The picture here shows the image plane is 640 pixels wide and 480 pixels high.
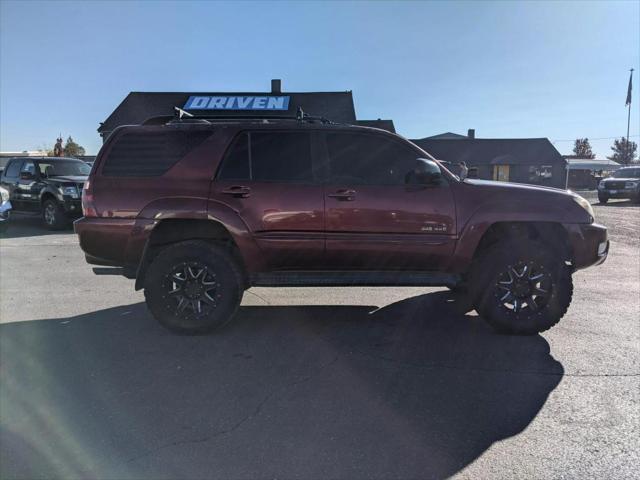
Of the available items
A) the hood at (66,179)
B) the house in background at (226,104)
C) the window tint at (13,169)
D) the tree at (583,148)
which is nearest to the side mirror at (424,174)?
the hood at (66,179)

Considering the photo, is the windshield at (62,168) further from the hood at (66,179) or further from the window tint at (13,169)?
the window tint at (13,169)

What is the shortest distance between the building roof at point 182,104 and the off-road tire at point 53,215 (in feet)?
46.0

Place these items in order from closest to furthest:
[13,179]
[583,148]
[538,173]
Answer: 1. [13,179]
2. [538,173]
3. [583,148]

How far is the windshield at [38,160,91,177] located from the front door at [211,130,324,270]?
10999mm

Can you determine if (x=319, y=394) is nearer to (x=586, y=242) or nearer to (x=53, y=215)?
(x=586, y=242)

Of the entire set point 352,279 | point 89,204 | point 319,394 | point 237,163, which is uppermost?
point 237,163

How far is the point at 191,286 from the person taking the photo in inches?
185

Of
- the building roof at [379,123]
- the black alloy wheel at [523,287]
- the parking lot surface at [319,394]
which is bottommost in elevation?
the parking lot surface at [319,394]

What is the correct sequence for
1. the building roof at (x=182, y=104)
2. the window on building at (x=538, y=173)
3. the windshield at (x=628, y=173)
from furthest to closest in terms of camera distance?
the window on building at (x=538, y=173) → the building roof at (x=182, y=104) → the windshield at (x=628, y=173)

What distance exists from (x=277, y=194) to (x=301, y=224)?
15.0 inches

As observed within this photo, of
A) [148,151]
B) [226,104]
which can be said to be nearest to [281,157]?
[148,151]

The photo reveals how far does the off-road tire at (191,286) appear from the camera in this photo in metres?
4.64

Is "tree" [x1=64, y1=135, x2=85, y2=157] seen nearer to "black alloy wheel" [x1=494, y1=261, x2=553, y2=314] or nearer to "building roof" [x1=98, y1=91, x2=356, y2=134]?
"building roof" [x1=98, y1=91, x2=356, y2=134]

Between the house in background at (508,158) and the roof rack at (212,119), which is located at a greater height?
the house in background at (508,158)
